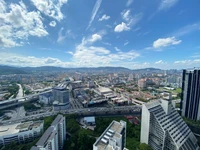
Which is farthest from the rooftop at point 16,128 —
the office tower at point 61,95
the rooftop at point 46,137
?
the office tower at point 61,95

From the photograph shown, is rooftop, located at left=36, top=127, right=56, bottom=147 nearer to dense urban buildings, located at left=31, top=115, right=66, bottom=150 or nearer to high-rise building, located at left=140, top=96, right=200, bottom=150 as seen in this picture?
dense urban buildings, located at left=31, top=115, right=66, bottom=150

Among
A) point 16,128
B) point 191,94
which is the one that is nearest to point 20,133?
point 16,128

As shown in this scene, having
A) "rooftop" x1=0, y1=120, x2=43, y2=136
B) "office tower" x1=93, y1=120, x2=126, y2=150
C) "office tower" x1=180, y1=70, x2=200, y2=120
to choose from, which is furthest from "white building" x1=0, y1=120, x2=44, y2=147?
"office tower" x1=180, y1=70, x2=200, y2=120

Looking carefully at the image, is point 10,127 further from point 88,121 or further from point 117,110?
point 117,110

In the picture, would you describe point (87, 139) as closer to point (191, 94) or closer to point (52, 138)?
point (52, 138)

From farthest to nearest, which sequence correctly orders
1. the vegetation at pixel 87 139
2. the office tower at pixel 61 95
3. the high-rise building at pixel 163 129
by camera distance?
the office tower at pixel 61 95
the vegetation at pixel 87 139
the high-rise building at pixel 163 129

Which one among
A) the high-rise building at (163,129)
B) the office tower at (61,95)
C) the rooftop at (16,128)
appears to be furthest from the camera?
the office tower at (61,95)

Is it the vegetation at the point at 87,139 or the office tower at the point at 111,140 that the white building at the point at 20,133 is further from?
the office tower at the point at 111,140
